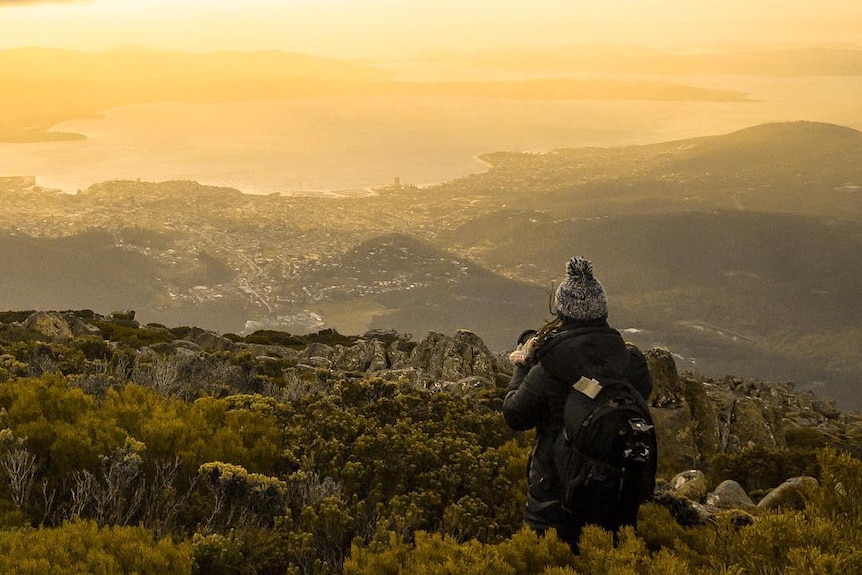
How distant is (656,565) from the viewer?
259 inches

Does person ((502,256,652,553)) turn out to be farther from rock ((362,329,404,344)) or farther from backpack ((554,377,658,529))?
rock ((362,329,404,344))

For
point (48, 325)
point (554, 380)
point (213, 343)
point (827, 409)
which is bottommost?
point (827, 409)

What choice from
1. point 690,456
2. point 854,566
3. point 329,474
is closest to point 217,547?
point 329,474

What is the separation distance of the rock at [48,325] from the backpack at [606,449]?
97.9 ft

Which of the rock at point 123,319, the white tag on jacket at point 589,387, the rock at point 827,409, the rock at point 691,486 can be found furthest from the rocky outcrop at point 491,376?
the white tag on jacket at point 589,387

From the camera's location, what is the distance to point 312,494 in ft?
32.4

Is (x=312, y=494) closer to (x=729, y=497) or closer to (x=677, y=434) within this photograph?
(x=729, y=497)

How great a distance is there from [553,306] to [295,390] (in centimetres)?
859

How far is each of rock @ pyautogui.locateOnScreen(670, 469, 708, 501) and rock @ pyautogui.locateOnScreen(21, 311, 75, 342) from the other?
2648 cm

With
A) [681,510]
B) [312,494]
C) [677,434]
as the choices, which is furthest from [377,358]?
[681,510]

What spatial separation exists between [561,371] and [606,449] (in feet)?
2.53

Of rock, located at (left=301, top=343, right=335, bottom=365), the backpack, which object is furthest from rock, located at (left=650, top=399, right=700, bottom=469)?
rock, located at (left=301, top=343, right=335, bottom=365)

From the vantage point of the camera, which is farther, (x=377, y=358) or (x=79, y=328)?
(x=79, y=328)

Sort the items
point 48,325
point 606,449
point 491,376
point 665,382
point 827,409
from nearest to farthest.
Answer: point 606,449 → point 665,382 → point 491,376 → point 48,325 → point 827,409
